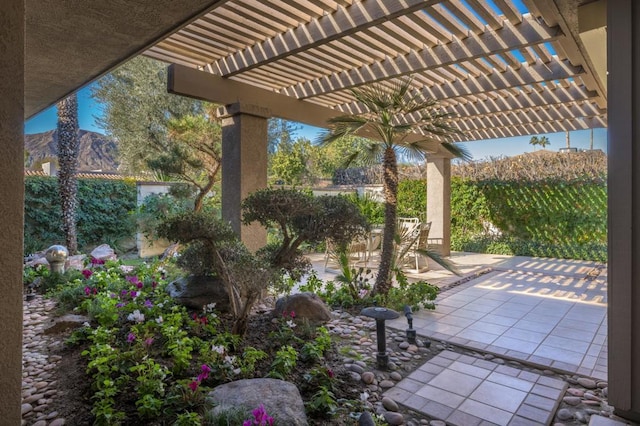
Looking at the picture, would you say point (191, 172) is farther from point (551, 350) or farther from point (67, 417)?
point (551, 350)

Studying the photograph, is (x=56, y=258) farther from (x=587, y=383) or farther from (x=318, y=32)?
(x=587, y=383)

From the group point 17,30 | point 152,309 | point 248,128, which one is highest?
point 248,128

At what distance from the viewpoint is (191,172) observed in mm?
9219

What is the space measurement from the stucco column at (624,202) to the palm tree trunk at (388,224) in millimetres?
2943

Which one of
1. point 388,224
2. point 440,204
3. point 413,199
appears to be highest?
point 413,199

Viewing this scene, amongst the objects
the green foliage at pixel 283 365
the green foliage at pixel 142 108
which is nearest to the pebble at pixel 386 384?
the green foliage at pixel 283 365

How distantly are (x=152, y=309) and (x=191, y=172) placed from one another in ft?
19.5

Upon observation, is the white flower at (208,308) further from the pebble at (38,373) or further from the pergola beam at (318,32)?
the pergola beam at (318,32)

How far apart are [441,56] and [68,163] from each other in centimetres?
812

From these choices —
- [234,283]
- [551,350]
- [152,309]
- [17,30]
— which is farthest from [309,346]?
[17,30]

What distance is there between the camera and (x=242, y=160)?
5.05 metres

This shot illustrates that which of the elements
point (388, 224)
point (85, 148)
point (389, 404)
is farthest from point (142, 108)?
point (85, 148)

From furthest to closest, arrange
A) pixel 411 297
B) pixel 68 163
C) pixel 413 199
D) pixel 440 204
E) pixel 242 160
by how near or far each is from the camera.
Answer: pixel 413 199 < pixel 440 204 < pixel 68 163 < pixel 411 297 < pixel 242 160

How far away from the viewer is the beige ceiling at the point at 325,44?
2750 millimetres
